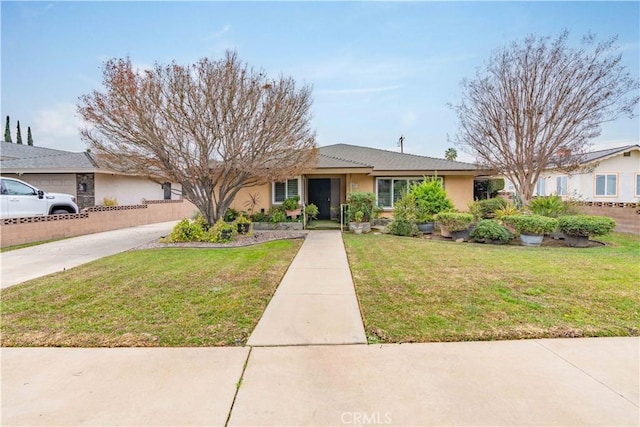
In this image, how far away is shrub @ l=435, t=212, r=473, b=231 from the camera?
1059 cm

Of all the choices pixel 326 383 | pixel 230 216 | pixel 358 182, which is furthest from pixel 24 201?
pixel 326 383

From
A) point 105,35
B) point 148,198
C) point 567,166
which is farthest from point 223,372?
point 148,198

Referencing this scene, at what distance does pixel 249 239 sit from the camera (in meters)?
10.6

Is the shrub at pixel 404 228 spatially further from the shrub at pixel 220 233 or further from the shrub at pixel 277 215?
the shrub at pixel 220 233

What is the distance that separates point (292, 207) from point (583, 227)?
9.81 metres

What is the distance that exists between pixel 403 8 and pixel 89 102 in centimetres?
1079

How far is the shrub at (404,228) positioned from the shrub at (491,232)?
2.04 metres

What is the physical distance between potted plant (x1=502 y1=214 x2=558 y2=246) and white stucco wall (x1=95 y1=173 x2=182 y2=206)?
14.6 m

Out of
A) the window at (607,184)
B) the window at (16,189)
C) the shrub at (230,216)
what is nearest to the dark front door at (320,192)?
the shrub at (230,216)

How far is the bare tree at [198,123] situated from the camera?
891 cm

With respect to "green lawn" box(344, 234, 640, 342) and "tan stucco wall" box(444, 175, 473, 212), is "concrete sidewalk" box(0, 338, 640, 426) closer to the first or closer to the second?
"green lawn" box(344, 234, 640, 342)

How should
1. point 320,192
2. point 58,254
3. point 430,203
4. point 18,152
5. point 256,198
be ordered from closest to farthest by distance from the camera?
point 58,254 < point 430,203 < point 256,198 < point 320,192 < point 18,152

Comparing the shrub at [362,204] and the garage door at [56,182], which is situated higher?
the garage door at [56,182]

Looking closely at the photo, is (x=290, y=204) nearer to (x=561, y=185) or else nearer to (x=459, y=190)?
(x=459, y=190)
